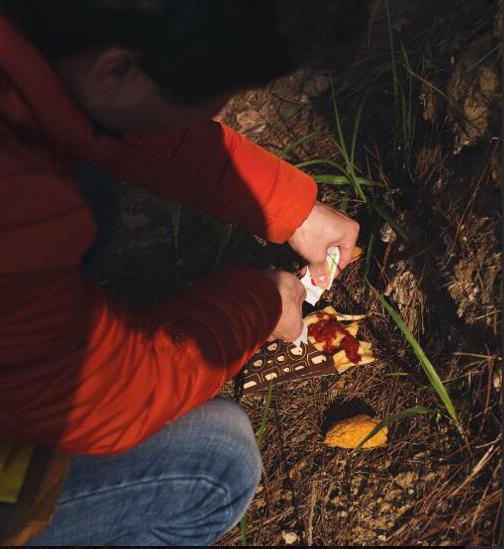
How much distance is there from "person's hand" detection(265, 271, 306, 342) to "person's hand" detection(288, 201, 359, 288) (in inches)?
4.2

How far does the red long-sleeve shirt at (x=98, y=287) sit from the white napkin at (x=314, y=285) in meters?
0.18

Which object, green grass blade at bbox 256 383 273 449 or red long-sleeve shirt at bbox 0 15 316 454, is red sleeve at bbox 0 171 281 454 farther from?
green grass blade at bbox 256 383 273 449

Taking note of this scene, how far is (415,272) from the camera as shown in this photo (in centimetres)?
191

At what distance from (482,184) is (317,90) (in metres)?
1.06

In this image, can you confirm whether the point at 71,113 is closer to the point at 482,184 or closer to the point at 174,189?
the point at 174,189

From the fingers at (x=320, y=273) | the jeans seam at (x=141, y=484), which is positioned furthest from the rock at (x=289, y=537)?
the fingers at (x=320, y=273)

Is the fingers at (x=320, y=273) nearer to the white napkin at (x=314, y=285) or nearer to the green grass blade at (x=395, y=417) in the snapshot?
the white napkin at (x=314, y=285)

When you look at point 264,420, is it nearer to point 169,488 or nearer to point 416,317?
point 169,488

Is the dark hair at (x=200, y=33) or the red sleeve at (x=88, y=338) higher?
the dark hair at (x=200, y=33)

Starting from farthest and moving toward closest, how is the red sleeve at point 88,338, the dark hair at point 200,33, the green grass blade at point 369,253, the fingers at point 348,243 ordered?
the green grass blade at point 369,253, the fingers at point 348,243, the red sleeve at point 88,338, the dark hair at point 200,33

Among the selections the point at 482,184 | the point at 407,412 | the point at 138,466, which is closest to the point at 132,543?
the point at 138,466

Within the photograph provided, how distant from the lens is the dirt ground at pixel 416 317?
65.1 inches

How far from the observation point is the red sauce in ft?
6.45

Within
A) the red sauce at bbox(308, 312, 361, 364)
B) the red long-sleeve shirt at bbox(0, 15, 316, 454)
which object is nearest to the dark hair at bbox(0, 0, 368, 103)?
the red long-sleeve shirt at bbox(0, 15, 316, 454)
